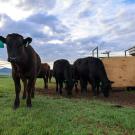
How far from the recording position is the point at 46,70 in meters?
28.3

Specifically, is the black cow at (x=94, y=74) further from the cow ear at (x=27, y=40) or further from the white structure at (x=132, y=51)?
the cow ear at (x=27, y=40)

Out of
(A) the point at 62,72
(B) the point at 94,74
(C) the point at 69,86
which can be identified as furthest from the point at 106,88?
(A) the point at 62,72

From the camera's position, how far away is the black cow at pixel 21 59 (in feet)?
36.3

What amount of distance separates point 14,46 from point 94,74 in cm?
845

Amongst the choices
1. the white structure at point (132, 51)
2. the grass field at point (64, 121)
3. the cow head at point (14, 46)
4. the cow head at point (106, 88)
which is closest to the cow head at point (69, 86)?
the cow head at point (106, 88)

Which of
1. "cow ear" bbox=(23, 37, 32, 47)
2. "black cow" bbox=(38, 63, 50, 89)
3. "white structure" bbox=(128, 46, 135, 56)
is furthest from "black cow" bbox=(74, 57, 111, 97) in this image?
"cow ear" bbox=(23, 37, 32, 47)

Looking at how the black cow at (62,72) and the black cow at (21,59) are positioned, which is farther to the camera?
the black cow at (62,72)

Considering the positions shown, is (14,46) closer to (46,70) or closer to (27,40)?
(27,40)

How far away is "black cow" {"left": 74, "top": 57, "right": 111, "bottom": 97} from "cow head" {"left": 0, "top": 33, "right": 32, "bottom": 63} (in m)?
7.59

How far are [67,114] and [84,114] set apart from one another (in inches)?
16.1

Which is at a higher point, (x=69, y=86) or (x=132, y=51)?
(x=132, y=51)

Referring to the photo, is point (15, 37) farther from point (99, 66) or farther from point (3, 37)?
point (99, 66)

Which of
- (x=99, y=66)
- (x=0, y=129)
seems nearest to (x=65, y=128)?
(x=0, y=129)

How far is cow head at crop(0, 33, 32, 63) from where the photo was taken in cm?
1098
